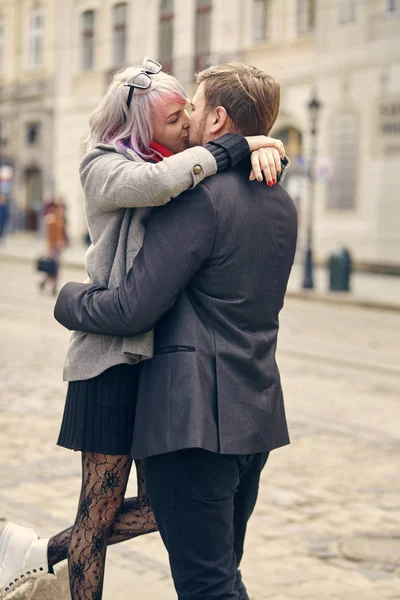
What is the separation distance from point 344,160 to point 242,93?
21.6 metres

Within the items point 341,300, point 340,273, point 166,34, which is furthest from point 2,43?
point 341,300

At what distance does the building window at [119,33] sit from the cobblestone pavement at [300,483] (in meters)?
23.2

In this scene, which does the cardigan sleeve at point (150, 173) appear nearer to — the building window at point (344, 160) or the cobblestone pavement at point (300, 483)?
the cobblestone pavement at point (300, 483)

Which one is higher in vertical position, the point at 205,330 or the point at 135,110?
the point at 135,110

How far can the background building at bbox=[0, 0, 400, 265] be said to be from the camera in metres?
22.9

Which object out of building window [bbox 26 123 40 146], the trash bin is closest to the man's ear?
the trash bin

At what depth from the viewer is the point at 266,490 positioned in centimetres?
536

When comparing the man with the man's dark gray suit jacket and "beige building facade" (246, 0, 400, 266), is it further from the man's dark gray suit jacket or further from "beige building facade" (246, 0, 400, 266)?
"beige building facade" (246, 0, 400, 266)

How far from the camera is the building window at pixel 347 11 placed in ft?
77.2

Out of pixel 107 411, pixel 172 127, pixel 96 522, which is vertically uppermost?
pixel 172 127

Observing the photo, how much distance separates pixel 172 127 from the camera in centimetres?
283

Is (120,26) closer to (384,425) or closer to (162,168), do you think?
(384,425)

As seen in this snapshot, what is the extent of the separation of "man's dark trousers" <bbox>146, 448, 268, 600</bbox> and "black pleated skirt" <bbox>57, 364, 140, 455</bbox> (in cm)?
16

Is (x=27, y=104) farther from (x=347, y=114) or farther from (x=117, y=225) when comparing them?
(x=117, y=225)
